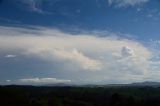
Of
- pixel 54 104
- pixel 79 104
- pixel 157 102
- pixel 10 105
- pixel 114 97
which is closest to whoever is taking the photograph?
pixel 10 105

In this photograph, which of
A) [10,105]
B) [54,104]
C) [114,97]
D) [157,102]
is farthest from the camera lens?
[54,104]

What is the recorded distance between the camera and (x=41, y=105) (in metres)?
107

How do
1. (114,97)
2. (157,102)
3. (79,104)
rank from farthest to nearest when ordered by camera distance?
(79,104)
(157,102)
(114,97)

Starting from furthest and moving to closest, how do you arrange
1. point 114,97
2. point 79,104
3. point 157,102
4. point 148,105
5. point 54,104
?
point 54,104
point 79,104
point 157,102
point 148,105
point 114,97

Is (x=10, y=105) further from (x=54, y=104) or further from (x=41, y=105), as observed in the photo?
(x=54, y=104)

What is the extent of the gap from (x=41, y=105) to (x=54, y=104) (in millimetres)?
23242

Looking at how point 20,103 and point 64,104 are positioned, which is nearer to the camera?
point 20,103

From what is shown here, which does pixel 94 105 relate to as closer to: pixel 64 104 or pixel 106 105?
pixel 106 105

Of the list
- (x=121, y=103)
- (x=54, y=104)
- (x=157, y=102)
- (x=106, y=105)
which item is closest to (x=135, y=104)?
(x=121, y=103)

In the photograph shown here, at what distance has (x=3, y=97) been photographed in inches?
3526

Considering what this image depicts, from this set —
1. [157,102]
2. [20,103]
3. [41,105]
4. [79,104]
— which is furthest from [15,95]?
[157,102]

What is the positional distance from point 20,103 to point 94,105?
4767 centimetres

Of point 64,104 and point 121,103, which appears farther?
point 64,104

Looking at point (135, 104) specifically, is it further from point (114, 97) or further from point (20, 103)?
point (20, 103)
